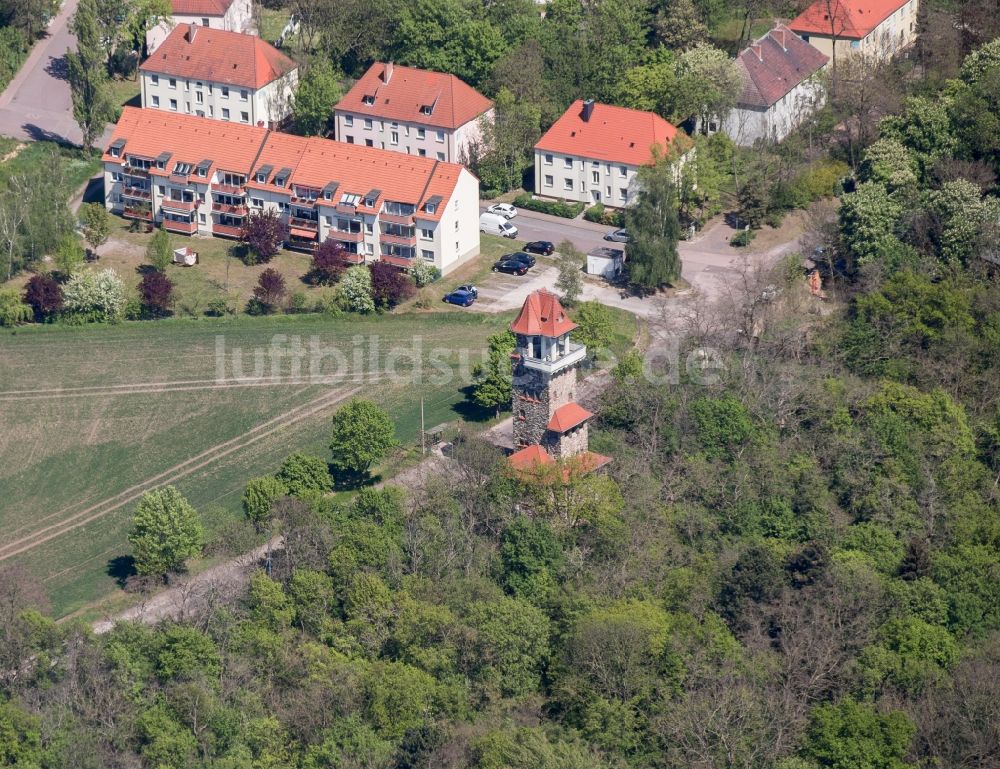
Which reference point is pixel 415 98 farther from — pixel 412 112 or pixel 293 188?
pixel 293 188

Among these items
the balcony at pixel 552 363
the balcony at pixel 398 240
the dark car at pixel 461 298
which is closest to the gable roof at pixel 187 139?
the balcony at pixel 398 240

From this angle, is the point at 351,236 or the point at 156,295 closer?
the point at 156,295

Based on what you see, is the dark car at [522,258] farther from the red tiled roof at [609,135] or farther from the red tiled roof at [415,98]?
the red tiled roof at [415,98]

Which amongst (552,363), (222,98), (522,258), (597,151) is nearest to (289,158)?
(222,98)

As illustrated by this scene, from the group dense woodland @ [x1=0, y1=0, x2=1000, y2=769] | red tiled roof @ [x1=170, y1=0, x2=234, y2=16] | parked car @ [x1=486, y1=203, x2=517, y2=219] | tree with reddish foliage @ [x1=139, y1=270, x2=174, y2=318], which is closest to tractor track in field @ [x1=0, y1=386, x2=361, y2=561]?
dense woodland @ [x1=0, y1=0, x2=1000, y2=769]

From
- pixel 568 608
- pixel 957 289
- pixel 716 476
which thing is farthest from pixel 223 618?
pixel 957 289

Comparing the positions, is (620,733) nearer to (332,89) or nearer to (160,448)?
(160,448)
